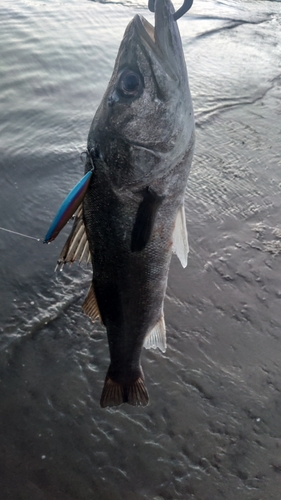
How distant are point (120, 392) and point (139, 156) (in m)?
1.29

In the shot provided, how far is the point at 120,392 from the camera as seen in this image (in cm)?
259

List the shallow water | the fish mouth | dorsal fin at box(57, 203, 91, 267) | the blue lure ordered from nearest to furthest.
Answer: the blue lure
the fish mouth
dorsal fin at box(57, 203, 91, 267)
the shallow water

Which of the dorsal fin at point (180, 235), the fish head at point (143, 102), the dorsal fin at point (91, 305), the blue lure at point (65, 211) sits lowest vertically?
the dorsal fin at point (91, 305)

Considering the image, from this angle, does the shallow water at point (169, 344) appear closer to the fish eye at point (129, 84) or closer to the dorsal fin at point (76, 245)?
the dorsal fin at point (76, 245)

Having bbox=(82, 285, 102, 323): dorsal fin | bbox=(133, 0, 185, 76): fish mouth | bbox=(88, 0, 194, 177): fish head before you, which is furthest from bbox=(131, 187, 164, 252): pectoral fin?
bbox=(133, 0, 185, 76): fish mouth

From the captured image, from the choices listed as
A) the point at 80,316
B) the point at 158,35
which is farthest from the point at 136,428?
the point at 158,35

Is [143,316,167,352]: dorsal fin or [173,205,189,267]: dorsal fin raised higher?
[173,205,189,267]: dorsal fin

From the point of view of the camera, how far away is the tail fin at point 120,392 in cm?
259

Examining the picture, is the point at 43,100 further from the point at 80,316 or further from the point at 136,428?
the point at 136,428

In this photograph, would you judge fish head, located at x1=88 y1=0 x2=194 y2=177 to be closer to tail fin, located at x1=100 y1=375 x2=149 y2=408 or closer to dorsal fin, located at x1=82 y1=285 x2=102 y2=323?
dorsal fin, located at x1=82 y1=285 x2=102 y2=323

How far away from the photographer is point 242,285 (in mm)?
3969

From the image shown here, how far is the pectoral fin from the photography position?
209 cm

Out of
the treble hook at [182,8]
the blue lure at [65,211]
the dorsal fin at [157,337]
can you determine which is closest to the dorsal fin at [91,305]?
the dorsal fin at [157,337]

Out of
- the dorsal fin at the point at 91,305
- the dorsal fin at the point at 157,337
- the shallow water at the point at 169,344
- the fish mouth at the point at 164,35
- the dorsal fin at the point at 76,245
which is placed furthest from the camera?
the shallow water at the point at 169,344
